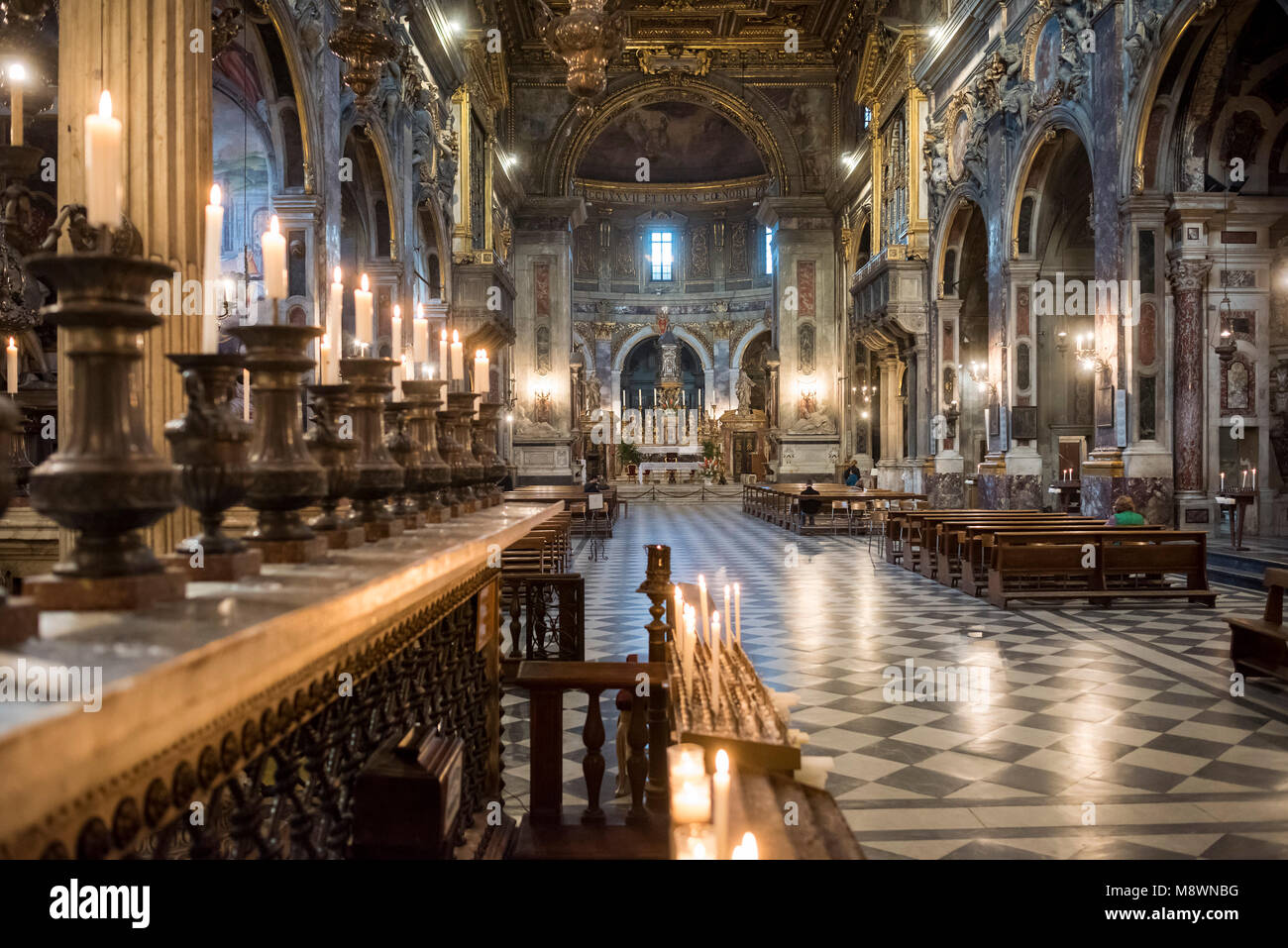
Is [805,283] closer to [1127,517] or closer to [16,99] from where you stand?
[1127,517]

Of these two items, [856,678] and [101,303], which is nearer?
[101,303]

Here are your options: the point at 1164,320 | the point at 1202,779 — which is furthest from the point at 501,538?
the point at 1164,320

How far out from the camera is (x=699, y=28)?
26.9 m

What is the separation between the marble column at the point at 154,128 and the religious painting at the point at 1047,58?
12805 mm

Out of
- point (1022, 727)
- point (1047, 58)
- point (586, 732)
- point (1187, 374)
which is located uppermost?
point (1047, 58)

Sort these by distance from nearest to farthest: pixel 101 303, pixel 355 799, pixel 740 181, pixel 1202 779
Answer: pixel 101 303 < pixel 355 799 < pixel 1202 779 < pixel 740 181

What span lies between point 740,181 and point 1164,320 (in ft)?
91.0

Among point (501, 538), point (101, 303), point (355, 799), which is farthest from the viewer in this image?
point (501, 538)

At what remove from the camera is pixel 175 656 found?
36.9 inches

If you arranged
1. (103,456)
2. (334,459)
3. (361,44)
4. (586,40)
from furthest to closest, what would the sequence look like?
(586,40)
(361,44)
(334,459)
(103,456)

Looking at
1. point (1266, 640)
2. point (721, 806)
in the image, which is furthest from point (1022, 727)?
point (721, 806)

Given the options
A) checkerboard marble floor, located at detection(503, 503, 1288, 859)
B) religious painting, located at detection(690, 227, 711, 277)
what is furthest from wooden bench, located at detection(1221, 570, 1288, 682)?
religious painting, located at detection(690, 227, 711, 277)

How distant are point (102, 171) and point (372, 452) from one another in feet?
3.82

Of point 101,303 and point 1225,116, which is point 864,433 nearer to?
point 1225,116
